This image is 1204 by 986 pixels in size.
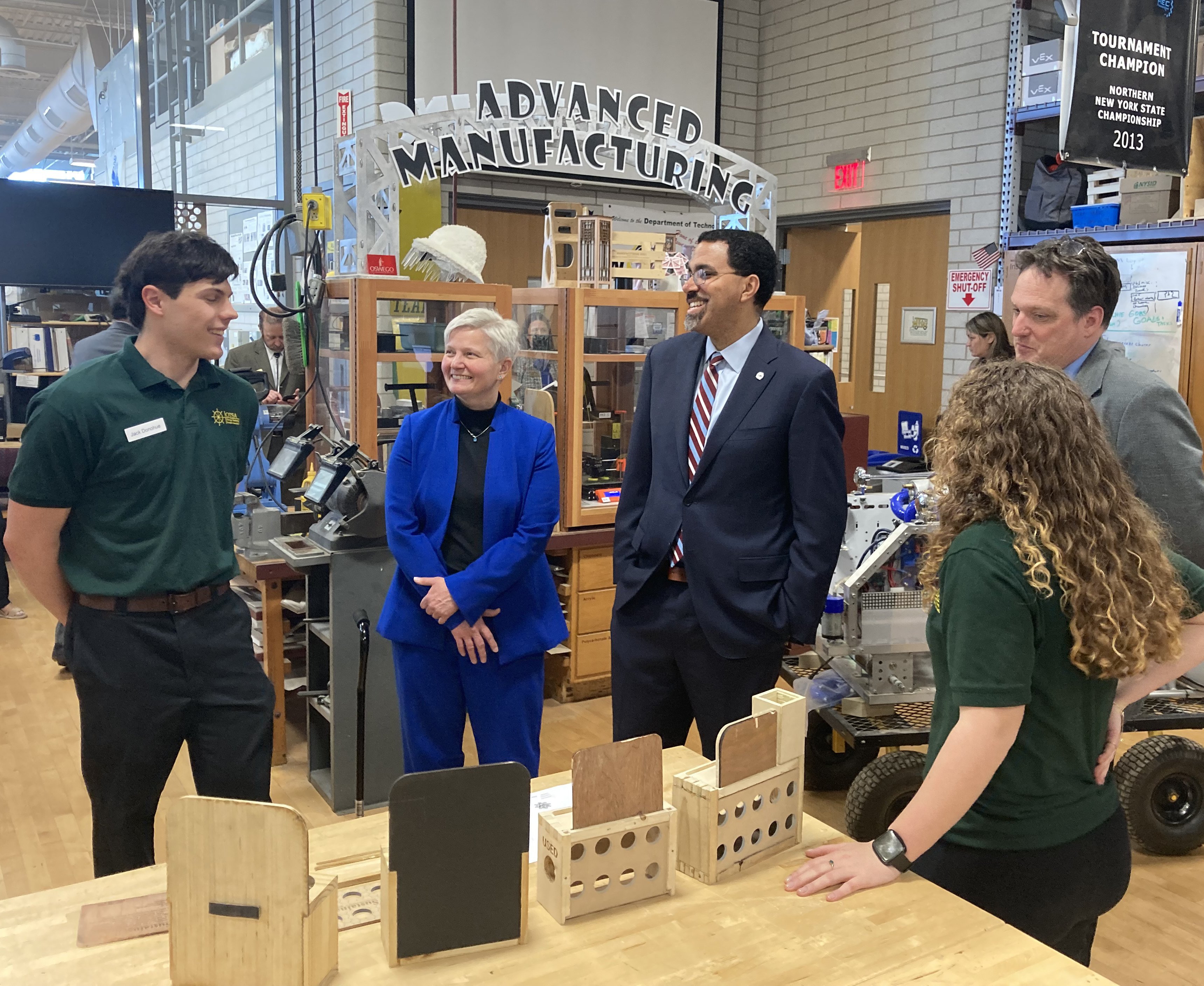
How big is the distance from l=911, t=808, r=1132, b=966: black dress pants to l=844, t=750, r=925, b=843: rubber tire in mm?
1556

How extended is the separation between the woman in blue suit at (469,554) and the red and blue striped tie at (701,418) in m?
0.43

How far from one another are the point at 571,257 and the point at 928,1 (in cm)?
380

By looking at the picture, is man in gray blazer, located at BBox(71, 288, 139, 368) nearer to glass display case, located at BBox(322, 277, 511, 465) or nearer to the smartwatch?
glass display case, located at BBox(322, 277, 511, 465)

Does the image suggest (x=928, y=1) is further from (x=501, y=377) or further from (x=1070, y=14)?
(x=501, y=377)

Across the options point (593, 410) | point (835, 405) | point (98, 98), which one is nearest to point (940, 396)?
point (593, 410)

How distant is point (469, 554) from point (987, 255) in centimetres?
482

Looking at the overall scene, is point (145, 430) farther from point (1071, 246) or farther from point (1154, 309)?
point (1154, 309)

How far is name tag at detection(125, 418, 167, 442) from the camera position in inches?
86.4

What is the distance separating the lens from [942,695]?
1615 mm

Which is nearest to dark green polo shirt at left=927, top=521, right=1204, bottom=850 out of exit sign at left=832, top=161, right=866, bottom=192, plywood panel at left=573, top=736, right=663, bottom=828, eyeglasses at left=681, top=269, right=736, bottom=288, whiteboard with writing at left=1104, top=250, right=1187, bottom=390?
plywood panel at left=573, top=736, right=663, bottom=828

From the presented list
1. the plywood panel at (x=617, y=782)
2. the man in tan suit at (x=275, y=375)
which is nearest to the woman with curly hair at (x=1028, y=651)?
the plywood panel at (x=617, y=782)

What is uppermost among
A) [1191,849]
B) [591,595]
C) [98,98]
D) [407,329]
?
[98,98]

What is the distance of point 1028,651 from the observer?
1.43m

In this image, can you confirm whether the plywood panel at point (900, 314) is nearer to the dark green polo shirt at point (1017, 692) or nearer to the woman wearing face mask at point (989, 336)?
the woman wearing face mask at point (989, 336)
